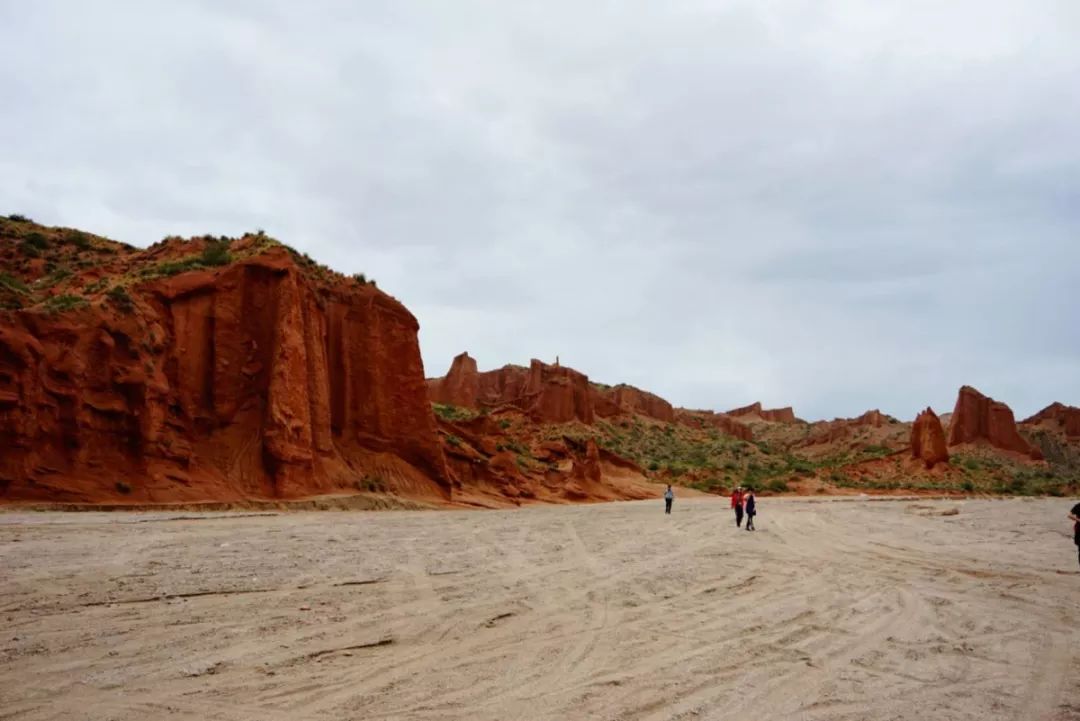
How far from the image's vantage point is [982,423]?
267 ft

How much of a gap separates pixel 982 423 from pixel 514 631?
292 feet

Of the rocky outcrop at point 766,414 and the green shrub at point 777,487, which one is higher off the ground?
the rocky outcrop at point 766,414

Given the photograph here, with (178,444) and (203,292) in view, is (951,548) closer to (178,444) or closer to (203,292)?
(178,444)

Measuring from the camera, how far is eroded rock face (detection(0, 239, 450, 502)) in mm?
22078

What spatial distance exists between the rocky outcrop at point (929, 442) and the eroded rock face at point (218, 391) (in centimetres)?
5121

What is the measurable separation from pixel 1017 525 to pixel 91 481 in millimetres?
28113

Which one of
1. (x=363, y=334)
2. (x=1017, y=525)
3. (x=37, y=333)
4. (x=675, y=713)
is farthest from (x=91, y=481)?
(x=1017, y=525)

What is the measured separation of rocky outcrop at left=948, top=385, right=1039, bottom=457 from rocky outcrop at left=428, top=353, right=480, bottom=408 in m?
53.7

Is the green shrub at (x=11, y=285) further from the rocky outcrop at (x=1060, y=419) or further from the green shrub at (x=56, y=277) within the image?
the rocky outcrop at (x=1060, y=419)

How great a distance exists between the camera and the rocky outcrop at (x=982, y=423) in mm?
80125

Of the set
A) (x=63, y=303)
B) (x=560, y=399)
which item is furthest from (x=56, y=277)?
(x=560, y=399)

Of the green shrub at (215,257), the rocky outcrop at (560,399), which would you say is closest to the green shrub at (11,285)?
the green shrub at (215,257)

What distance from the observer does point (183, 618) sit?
24.8 feet

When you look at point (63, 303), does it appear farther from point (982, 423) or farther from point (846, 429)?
point (846, 429)
